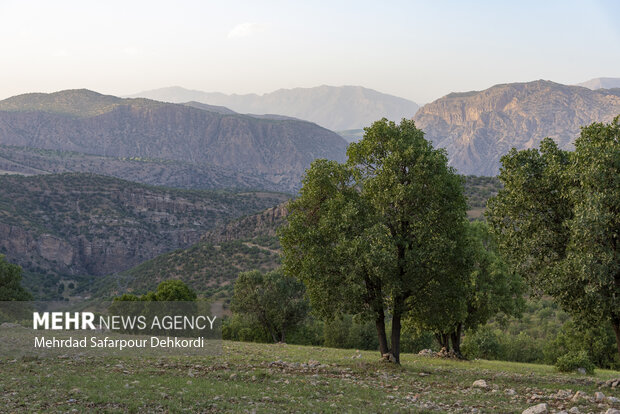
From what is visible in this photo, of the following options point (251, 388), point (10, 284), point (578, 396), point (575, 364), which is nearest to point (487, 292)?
point (575, 364)

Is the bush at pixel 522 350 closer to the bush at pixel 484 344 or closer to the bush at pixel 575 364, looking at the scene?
the bush at pixel 484 344

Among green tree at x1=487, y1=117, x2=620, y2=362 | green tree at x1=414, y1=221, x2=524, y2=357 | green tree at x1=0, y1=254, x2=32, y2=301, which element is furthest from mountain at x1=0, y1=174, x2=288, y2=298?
green tree at x1=487, y1=117, x2=620, y2=362

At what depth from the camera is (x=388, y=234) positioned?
70.4 feet

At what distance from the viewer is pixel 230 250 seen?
12275 cm

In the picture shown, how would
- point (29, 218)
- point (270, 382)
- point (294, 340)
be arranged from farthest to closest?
point (29, 218), point (294, 340), point (270, 382)

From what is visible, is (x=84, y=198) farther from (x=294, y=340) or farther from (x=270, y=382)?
(x=270, y=382)

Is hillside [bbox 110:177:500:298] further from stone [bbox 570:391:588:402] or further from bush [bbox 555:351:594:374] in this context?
stone [bbox 570:391:588:402]

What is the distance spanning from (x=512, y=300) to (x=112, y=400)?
1115 inches

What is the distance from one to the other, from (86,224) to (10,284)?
130662 mm

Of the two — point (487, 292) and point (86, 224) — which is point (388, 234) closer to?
point (487, 292)

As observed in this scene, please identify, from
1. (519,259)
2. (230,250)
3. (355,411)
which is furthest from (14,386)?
(230,250)

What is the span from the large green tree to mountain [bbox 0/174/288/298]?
5615 inches

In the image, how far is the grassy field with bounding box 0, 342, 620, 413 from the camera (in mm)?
12781

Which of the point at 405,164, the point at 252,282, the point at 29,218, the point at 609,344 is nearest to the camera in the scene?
the point at 405,164
